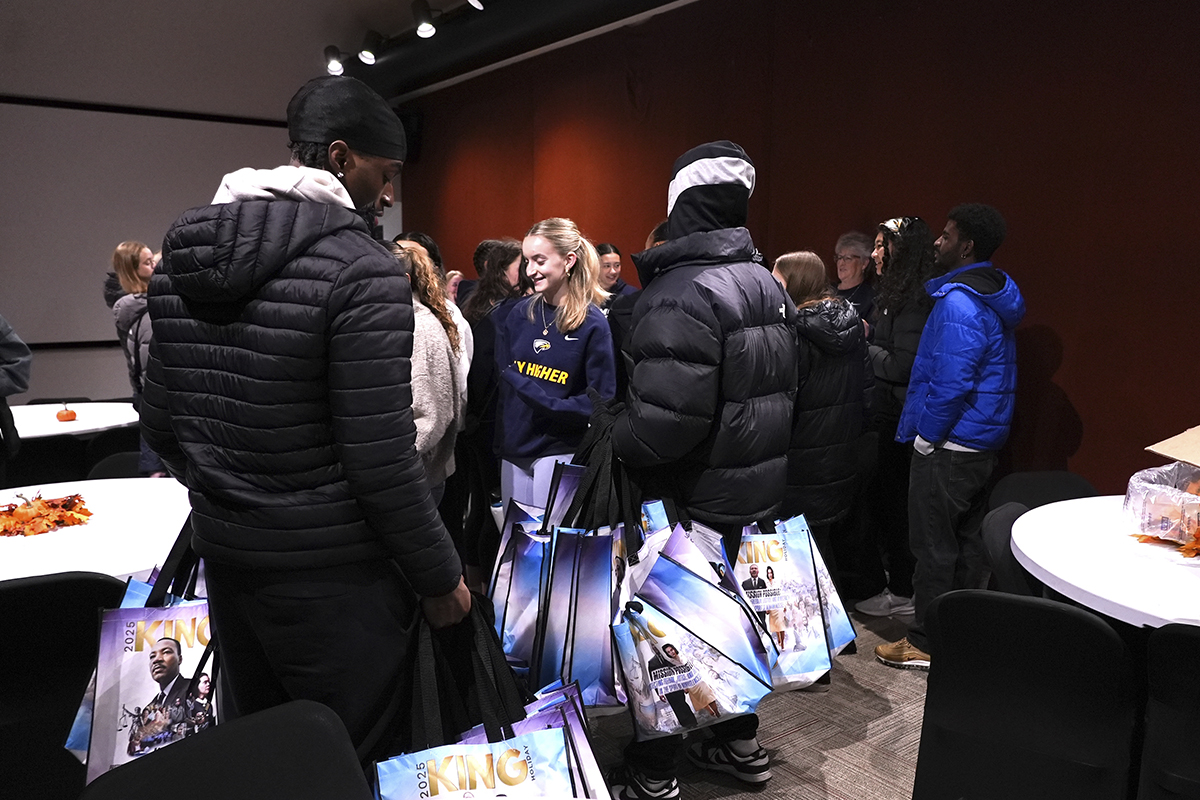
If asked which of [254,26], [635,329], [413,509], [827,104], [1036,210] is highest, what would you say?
[254,26]

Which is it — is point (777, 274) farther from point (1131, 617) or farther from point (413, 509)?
point (413, 509)

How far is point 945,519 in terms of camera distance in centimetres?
329

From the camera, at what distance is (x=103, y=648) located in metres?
1.55

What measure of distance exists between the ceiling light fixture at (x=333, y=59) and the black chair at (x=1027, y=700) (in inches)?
300

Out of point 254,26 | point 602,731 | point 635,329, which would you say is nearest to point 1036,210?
point 635,329

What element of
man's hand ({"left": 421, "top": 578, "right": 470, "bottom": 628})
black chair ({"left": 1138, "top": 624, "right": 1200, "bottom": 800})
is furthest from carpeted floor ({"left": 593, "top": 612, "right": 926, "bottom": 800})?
man's hand ({"left": 421, "top": 578, "right": 470, "bottom": 628})

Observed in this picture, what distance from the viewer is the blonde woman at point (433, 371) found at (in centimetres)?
258

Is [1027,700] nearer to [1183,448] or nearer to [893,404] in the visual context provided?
[1183,448]

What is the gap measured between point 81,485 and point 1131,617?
9.09 ft

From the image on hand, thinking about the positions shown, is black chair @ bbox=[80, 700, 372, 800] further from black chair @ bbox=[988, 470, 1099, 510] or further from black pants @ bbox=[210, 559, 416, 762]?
black chair @ bbox=[988, 470, 1099, 510]

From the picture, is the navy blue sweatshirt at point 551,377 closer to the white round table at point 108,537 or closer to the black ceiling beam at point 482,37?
the white round table at point 108,537

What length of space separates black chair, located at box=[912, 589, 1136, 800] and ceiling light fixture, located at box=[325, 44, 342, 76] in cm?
761

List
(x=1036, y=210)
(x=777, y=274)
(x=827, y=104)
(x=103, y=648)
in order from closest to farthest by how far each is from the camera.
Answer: (x=103, y=648) → (x=777, y=274) → (x=1036, y=210) → (x=827, y=104)

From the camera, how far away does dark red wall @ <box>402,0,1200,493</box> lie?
3.47m
